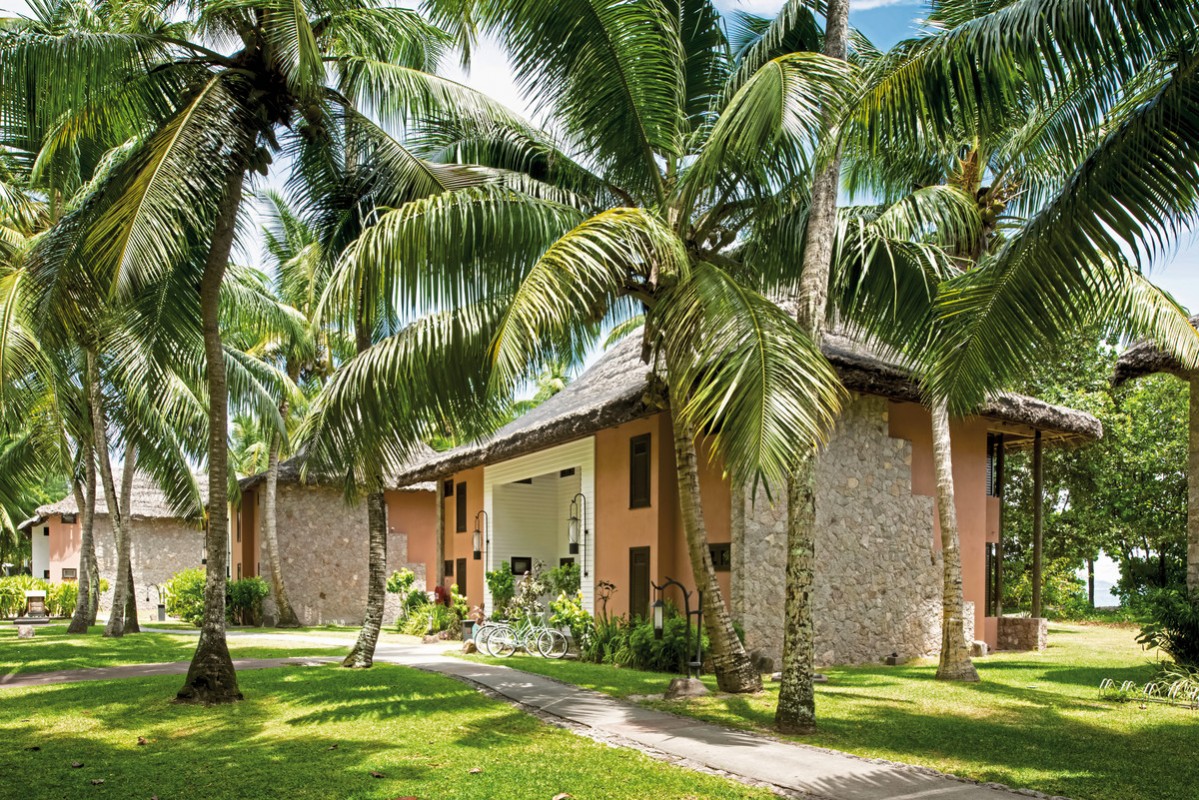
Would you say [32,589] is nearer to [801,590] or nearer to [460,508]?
[460,508]

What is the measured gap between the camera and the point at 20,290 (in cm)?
1147

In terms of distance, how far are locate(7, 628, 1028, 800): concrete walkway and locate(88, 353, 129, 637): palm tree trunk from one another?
5.65 m

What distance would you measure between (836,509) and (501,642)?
18.3 ft

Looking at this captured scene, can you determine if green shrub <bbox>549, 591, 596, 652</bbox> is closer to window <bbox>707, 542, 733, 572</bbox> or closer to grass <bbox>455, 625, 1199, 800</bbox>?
grass <bbox>455, 625, 1199, 800</bbox>

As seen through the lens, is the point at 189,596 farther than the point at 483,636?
Yes

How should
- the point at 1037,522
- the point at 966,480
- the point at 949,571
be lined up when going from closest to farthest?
the point at 949,571 < the point at 966,480 < the point at 1037,522

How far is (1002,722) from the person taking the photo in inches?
341

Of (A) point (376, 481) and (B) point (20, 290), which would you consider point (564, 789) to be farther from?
(B) point (20, 290)

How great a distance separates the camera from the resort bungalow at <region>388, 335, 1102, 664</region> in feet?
43.0

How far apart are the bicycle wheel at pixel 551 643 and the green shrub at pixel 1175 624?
799cm

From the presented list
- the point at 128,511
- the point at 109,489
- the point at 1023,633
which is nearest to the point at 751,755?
the point at 1023,633

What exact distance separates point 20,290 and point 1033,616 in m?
15.1

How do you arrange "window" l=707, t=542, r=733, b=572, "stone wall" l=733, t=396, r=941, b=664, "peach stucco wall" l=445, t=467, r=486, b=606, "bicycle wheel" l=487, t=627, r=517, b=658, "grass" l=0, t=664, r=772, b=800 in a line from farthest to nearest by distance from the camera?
"peach stucco wall" l=445, t=467, r=486, b=606 → "bicycle wheel" l=487, t=627, r=517, b=658 → "window" l=707, t=542, r=733, b=572 → "stone wall" l=733, t=396, r=941, b=664 → "grass" l=0, t=664, r=772, b=800

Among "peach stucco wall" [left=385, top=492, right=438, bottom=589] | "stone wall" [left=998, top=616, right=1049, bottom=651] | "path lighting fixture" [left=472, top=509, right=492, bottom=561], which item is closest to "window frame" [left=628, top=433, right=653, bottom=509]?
"path lighting fixture" [left=472, top=509, right=492, bottom=561]
